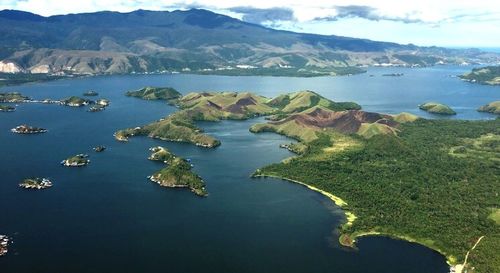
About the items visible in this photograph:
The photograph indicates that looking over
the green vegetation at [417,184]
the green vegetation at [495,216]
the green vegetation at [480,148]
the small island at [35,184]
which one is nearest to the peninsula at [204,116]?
the green vegetation at [417,184]

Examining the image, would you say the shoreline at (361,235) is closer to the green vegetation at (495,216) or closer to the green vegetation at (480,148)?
the green vegetation at (495,216)

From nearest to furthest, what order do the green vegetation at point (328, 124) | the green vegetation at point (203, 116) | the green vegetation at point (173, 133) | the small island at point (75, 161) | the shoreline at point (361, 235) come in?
the shoreline at point (361, 235), the small island at point (75, 161), the green vegetation at point (173, 133), the green vegetation at point (203, 116), the green vegetation at point (328, 124)

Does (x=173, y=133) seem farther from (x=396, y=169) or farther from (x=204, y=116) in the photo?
(x=396, y=169)

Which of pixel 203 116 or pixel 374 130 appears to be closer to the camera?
pixel 374 130

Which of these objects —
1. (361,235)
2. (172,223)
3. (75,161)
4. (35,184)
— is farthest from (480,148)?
(35,184)

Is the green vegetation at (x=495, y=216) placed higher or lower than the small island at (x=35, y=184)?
higher

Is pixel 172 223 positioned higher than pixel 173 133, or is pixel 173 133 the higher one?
pixel 173 133
